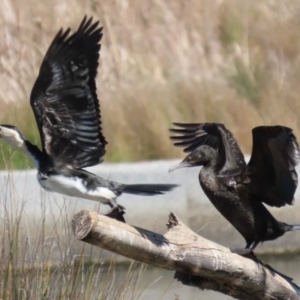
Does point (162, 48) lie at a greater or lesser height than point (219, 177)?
greater

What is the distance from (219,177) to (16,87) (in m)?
6.33

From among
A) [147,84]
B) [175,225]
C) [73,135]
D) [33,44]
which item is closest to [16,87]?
[33,44]

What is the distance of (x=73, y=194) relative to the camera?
5.62m

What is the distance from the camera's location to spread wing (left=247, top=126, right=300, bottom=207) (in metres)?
5.23

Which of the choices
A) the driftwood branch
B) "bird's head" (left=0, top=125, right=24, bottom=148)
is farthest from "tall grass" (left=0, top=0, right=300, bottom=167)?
the driftwood branch

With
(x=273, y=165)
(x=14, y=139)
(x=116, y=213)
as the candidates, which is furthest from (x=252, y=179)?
(x=14, y=139)

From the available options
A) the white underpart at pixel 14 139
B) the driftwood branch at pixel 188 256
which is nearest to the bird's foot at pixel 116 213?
the driftwood branch at pixel 188 256

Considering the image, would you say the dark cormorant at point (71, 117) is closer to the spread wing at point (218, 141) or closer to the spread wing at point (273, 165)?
the spread wing at point (218, 141)

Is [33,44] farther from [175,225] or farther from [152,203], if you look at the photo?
[175,225]

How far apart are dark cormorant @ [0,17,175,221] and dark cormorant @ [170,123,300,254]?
0.96ft

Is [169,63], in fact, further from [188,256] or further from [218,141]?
[188,256]

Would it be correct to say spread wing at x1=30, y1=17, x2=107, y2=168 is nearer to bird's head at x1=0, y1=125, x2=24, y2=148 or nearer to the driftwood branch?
bird's head at x1=0, y1=125, x2=24, y2=148

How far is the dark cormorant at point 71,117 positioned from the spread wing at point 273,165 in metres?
0.53

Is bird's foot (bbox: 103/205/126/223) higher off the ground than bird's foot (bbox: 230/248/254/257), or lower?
higher
